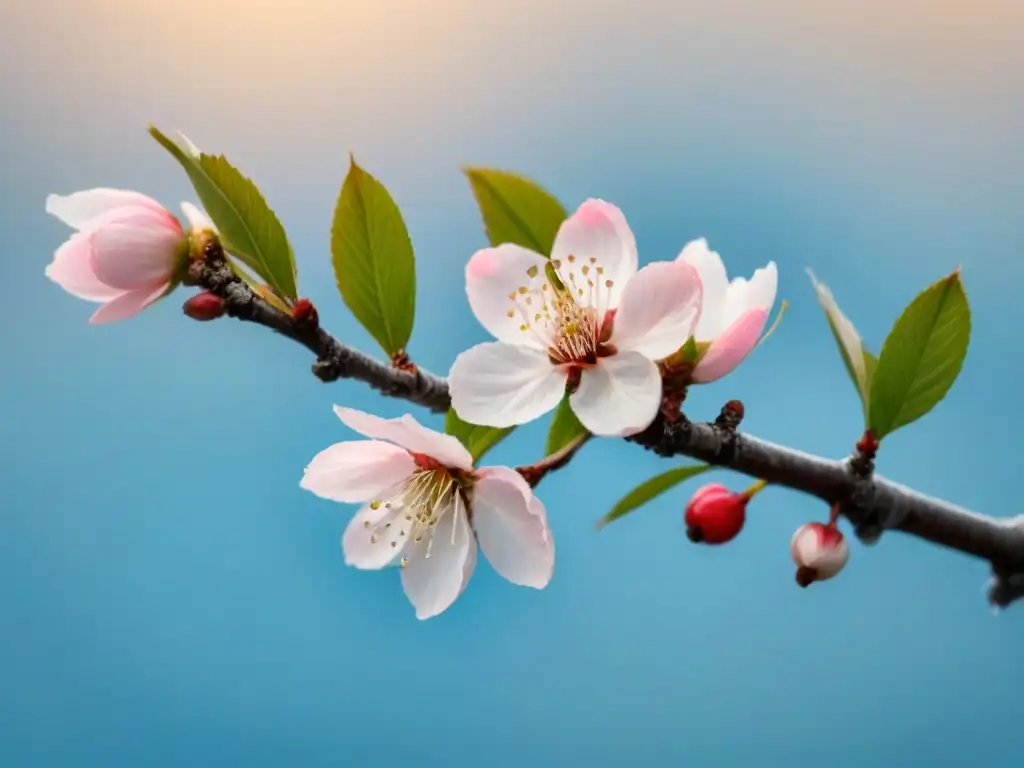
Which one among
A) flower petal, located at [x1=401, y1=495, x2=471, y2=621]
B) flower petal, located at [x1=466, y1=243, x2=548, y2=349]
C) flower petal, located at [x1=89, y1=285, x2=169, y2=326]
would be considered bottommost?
flower petal, located at [x1=401, y1=495, x2=471, y2=621]

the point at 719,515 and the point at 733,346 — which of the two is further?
the point at 719,515

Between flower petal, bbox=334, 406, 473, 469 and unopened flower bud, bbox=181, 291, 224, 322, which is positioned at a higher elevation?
unopened flower bud, bbox=181, 291, 224, 322

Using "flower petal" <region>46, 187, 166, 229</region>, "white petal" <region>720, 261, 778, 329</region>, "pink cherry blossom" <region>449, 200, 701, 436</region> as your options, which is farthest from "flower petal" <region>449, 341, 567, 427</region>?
"flower petal" <region>46, 187, 166, 229</region>

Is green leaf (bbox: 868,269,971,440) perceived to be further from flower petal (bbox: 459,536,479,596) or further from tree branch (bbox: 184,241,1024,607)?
flower petal (bbox: 459,536,479,596)

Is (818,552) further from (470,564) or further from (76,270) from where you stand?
(76,270)

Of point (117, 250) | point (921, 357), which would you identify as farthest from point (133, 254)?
point (921, 357)

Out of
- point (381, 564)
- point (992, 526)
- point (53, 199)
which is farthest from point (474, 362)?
point (992, 526)

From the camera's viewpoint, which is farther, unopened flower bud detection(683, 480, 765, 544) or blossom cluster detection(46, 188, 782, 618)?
unopened flower bud detection(683, 480, 765, 544)
